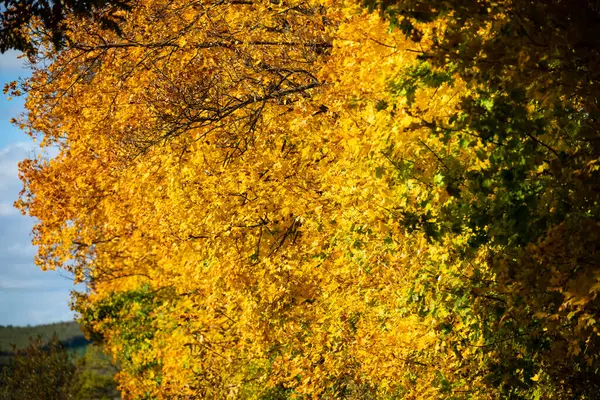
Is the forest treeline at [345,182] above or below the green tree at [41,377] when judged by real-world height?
above

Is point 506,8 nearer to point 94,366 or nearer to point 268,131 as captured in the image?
point 268,131

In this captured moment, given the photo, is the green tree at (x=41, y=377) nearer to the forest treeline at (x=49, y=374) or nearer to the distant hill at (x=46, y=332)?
the forest treeline at (x=49, y=374)

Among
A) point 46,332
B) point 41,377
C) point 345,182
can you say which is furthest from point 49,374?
point 46,332

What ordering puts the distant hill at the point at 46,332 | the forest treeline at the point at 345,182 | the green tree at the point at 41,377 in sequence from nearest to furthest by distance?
the forest treeline at the point at 345,182
the green tree at the point at 41,377
the distant hill at the point at 46,332

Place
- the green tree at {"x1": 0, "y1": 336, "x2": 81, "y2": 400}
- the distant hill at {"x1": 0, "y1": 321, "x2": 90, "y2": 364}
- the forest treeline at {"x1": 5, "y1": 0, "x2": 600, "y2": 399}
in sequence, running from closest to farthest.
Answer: the forest treeline at {"x1": 5, "y1": 0, "x2": 600, "y2": 399} < the green tree at {"x1": 0, "y1": 336, "x2": 81, "y2": 400} < the distant hill at {"x1": 0, "y1": 321, "x2": 90, "y2": 364}

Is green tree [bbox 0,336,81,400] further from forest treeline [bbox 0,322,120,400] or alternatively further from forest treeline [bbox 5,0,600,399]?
forest treeline [bbox 5,0,600,399]

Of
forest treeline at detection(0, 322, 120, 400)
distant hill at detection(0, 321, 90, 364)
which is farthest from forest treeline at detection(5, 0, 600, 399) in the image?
distant hill at detection(0, 321, 90, 364)

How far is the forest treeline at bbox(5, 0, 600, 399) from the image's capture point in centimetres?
753

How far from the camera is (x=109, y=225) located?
71.0ft

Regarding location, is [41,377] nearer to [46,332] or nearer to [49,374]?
[49,374]

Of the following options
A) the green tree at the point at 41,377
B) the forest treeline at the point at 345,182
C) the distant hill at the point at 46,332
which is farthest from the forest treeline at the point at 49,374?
the distant hill at the point at 46,332

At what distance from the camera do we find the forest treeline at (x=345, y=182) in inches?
297

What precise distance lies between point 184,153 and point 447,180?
9623 mm

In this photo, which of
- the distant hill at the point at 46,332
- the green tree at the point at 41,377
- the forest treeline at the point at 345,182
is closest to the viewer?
the forest treeline at the point at 345,182
